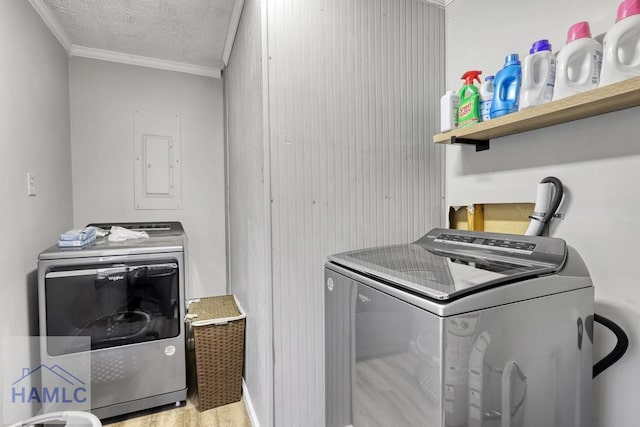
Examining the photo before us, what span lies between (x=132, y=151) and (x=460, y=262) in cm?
272

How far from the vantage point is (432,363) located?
2.20ft

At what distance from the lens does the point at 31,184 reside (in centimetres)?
175

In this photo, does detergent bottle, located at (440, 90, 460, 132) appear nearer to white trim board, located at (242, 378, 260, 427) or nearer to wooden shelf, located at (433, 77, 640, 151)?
wooden shelf, located at (433, 77, 640, 151)

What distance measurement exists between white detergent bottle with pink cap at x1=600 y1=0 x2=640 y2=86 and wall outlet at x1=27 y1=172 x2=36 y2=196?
2.61 meters

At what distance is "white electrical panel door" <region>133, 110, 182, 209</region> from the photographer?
2.63 m

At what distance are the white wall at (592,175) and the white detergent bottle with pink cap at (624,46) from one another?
0.15 m

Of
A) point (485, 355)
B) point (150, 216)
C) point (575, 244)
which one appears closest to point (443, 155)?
point (575, 244)

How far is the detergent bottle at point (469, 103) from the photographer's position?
1.25 meters

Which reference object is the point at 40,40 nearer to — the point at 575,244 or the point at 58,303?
the point at 58,303

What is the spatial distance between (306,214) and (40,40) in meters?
2.09

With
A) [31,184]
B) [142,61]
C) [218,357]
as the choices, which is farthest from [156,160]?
[218,357]

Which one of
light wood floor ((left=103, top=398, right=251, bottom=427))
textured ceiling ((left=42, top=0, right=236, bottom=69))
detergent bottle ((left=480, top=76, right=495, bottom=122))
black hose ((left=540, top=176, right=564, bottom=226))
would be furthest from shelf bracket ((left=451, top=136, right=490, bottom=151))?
light wood floor ((left=103, top=398, right=251, bottom=427))

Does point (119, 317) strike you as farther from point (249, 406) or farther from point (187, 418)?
point (249, 406)

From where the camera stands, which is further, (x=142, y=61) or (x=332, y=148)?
(x=142, y=61)
